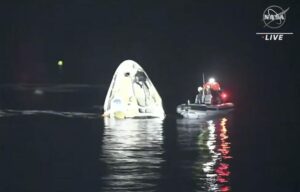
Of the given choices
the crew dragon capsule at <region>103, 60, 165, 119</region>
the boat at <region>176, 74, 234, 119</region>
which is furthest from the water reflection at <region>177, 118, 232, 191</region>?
the crew dragon capsule at <region>103, 60, 165, 119</region>

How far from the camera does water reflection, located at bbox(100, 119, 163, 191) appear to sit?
3422 centimetres

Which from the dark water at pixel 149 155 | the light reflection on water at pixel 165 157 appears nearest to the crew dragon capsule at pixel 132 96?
the dark water at pixel 149 155

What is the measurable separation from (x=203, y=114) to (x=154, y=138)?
20.9m

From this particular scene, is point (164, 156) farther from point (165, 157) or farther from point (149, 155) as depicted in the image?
point (149, 155)

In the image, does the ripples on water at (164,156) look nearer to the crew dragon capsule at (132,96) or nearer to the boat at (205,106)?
the crew dragon capsule at (132,96)

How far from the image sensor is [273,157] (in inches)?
1727

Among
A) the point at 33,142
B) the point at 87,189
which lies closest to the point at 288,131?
the point at 33,142

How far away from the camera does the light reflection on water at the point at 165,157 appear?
112ft

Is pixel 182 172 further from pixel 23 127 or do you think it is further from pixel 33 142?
pixel 23 127

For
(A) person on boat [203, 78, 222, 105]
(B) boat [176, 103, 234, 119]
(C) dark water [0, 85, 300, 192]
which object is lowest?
(C) dark water [0, 85, 300, 192]

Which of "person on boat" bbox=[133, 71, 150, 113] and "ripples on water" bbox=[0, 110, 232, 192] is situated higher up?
"person on boat" bbox=[133, 71, 150, 113]

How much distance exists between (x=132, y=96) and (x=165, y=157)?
31263 mm

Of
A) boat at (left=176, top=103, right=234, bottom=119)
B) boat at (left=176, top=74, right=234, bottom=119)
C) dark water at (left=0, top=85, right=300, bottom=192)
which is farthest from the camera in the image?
boat at (left=176, top=74, right=234, bottom=119)

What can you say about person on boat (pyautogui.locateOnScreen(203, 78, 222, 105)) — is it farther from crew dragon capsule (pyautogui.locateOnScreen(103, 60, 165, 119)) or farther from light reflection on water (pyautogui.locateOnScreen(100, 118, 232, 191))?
light reflection on water (pyautogui.locateOnScreen(100, 118, 232, 191))
